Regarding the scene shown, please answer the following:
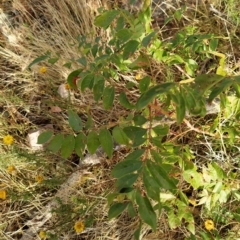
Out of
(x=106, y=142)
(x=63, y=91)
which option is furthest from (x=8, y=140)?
(x=106, y=142)

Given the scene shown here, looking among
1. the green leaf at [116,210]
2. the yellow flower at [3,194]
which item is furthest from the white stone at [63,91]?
the green leaf at [116,210]

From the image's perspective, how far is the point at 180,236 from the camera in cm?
171

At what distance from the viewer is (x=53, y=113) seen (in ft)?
6.88

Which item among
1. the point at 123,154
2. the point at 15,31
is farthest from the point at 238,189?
the point at 15,31

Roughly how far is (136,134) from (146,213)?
237 mm

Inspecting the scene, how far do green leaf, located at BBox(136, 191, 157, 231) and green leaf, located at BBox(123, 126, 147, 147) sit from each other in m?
0.15

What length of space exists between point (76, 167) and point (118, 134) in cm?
79

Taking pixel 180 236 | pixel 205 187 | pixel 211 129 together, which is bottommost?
pixel 180 236

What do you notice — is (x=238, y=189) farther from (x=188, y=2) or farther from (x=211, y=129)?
(x=188, y=2)

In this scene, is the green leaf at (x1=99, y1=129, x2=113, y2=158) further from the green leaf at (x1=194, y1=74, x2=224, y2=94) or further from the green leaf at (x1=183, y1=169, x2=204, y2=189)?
the green leaf at (x1=183, y1=169, x2=204, y2=189)

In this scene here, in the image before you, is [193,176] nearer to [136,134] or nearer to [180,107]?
[136,134]

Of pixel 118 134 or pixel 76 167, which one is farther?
pixel 76 167

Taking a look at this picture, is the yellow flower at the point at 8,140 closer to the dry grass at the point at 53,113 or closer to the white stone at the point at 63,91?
the dry grass at the point at 53,113

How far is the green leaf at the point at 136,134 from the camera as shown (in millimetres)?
1062
